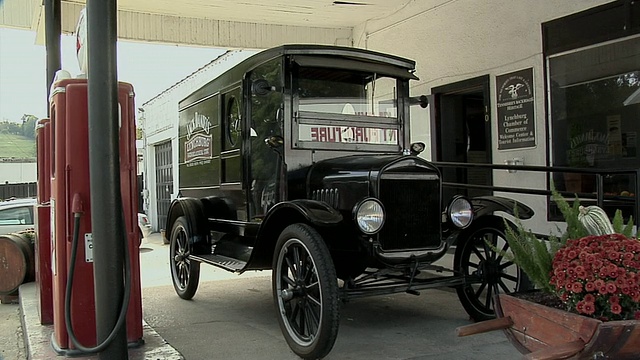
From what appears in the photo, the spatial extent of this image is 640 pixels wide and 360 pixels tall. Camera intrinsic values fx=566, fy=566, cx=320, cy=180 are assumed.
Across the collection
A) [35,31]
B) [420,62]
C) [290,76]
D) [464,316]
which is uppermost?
[35,31]

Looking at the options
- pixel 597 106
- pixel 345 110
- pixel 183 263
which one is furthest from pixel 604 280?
pixel 183 263

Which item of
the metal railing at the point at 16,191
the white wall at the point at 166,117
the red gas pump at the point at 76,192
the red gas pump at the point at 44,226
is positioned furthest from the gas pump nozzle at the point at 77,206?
the metal railing at the point at 16,191

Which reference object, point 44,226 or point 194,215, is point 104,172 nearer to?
point 44,226

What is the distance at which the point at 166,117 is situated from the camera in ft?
56.9

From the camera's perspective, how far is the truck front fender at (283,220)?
3869mm

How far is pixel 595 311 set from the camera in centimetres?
208

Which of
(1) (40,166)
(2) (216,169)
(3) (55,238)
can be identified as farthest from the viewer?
(2) (216,169)

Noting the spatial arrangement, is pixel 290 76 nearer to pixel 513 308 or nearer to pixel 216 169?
pixel 216 169

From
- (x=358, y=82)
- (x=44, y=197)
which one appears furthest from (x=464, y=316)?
(x=44, y=197)

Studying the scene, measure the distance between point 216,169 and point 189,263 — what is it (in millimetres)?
1090

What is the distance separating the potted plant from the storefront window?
3611 mm

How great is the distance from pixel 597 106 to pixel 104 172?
5005mm

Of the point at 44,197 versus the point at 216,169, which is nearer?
the point at 44,197

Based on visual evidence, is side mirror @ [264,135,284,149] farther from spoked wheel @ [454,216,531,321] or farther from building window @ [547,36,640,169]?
building window @ [547,36,640,169]
